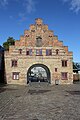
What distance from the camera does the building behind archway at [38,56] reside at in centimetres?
4081

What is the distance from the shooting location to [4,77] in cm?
4094

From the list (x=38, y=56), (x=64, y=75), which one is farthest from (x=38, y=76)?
(x=64, y=75)

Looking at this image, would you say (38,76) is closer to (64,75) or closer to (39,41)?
(64,75)

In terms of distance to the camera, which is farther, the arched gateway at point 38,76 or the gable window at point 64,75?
the arched gateway at point 38,76

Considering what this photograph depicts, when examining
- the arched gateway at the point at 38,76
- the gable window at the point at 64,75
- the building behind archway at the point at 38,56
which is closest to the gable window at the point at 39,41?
the building behind archway at the point at 38,56

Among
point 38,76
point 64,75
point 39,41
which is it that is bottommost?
point 38,76

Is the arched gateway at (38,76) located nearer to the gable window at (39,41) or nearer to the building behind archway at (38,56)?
the building behind archway at (38,56)

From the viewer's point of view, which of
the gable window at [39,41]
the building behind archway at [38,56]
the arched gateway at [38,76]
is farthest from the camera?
the arched gateway at [38,76]

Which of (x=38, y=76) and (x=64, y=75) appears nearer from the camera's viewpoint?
(x=64, y=75)

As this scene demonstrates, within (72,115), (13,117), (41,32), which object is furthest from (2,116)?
(41,32)

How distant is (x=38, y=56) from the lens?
41250mm

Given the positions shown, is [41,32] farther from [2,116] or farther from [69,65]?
[2,116]

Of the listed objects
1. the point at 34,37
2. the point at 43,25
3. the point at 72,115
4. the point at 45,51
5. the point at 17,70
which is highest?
the point at 43,25

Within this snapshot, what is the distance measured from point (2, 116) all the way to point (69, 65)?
102ft
